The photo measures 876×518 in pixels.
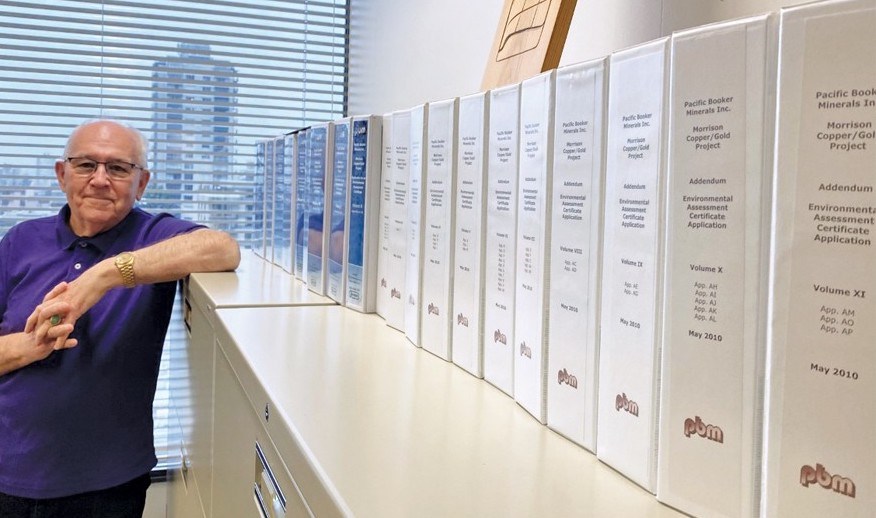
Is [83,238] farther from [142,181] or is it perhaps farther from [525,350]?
[525,350]

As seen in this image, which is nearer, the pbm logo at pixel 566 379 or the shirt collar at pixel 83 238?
the pbm logo at pixel 566 379

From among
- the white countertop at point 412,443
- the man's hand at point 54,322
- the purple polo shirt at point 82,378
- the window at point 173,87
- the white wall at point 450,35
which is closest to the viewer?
the white countertop at point 412,443

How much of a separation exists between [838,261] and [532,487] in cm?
26

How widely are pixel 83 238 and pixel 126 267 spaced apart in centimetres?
33

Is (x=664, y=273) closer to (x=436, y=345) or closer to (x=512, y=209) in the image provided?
(x=512, y=209)

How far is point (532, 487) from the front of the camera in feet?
1.62

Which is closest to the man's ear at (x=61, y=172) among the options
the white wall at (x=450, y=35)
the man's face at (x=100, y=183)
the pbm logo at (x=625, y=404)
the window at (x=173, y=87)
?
the man's face at (x=100, y=183)

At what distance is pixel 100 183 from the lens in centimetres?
175

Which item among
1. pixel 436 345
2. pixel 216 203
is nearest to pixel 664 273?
pixel 436 345

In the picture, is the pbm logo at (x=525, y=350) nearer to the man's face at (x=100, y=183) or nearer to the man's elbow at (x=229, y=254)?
the man's elbow at (x=229, y=254)

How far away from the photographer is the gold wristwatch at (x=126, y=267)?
1.51m

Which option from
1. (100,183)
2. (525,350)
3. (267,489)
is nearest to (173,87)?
(100,183)

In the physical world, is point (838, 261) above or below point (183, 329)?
above

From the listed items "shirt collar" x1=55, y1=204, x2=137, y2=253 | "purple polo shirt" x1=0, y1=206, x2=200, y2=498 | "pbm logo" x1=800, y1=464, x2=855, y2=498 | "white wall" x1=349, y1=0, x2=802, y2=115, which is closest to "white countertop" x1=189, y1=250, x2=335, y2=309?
"purple polo shirt" x1=0, y1=206, x2=200, y2=498
